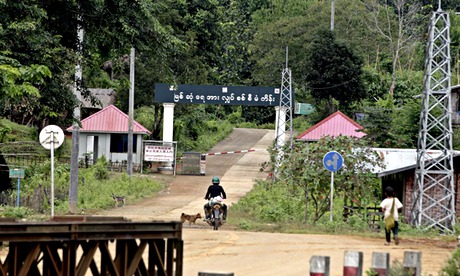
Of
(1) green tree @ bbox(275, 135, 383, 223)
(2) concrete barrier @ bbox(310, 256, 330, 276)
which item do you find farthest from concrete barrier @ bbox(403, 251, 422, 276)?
(1) green tree @ bbox(275, 135, 383, 223)

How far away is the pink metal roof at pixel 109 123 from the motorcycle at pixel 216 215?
25.7m

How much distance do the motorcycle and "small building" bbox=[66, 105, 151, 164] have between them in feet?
85.0

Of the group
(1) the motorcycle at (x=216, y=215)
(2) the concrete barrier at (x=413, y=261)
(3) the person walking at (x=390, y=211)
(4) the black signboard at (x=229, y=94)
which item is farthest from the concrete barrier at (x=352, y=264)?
(4) the black signboard at (x=229, y=94)

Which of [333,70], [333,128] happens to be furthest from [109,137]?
[333,70]

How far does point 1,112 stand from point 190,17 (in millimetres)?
39085

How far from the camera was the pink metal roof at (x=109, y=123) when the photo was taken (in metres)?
51.9

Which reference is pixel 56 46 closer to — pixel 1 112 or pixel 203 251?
pixel 1 112

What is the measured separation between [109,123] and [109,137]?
754 millimetres

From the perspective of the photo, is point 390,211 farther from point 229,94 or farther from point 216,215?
point 229,94

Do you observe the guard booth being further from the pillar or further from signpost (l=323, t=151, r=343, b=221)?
signpost (l=323, t=151, r=343, b=221)

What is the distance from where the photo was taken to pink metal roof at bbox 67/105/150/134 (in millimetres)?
51925

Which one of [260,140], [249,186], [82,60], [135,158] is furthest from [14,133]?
[82,60]

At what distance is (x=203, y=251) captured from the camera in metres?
19.1

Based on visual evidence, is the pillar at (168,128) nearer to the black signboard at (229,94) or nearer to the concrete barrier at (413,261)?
the black signboard at (229,94)
